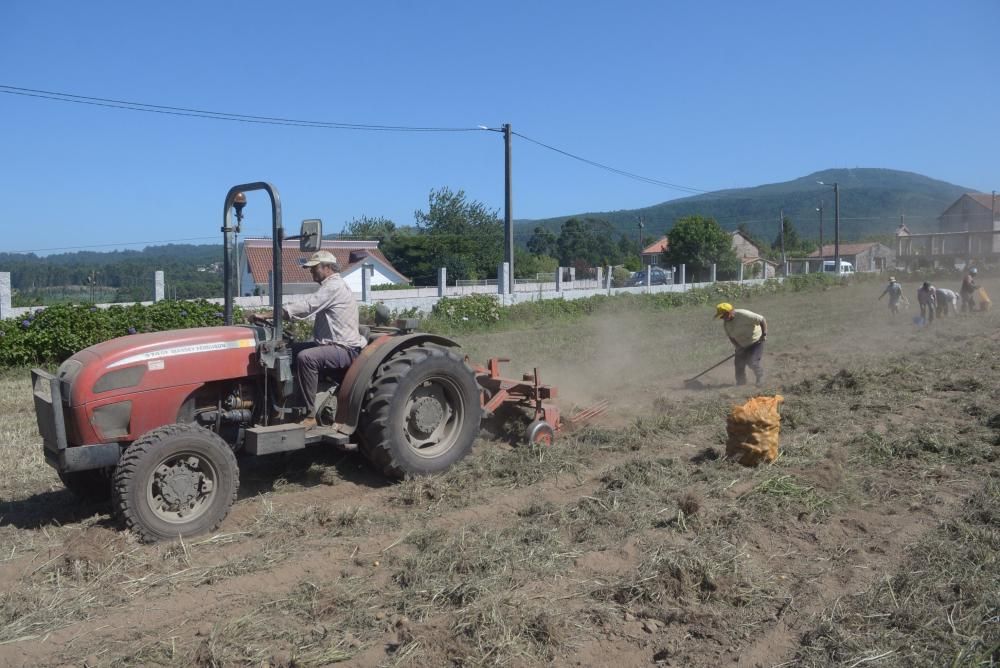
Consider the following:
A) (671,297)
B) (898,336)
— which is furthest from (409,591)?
(671,297)

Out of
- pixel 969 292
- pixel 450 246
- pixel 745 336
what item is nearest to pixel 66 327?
pixel 745 336

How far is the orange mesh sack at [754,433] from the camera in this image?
6828 mm

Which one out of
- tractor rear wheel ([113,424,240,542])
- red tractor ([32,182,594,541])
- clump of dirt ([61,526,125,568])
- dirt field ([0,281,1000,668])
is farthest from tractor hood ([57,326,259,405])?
dirt field ([0,281,1000,668])

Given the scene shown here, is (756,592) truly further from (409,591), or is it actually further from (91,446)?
(91,446)

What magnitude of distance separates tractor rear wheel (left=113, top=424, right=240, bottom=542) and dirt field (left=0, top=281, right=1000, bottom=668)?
0.51 feet

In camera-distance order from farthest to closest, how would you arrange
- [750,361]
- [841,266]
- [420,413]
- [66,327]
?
[841,266]
[66,327]
[750,361]
[420,413]

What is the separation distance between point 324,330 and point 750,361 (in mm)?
6988

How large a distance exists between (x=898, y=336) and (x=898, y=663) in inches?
591

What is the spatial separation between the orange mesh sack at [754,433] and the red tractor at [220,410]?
7.16ft

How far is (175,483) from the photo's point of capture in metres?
5.28

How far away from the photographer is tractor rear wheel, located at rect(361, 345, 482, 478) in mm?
6195

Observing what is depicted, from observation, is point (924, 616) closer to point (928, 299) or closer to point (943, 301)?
point (928, 299)

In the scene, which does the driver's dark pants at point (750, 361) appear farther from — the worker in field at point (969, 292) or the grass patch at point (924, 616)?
the worker in field at point (969, 292)

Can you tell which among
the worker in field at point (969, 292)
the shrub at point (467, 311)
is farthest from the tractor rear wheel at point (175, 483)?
the worker in field at point (969, 292)
